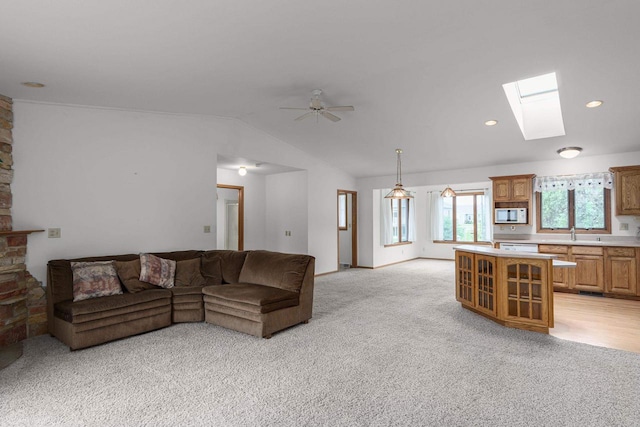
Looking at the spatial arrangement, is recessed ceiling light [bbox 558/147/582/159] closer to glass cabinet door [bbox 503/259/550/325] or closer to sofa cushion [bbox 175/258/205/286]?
glass cabinet door [bbox 503/259/550/325]

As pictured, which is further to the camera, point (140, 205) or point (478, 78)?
point (140, 205)

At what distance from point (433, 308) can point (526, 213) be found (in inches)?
122

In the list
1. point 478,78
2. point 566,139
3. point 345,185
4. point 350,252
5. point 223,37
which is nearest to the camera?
point 223,37

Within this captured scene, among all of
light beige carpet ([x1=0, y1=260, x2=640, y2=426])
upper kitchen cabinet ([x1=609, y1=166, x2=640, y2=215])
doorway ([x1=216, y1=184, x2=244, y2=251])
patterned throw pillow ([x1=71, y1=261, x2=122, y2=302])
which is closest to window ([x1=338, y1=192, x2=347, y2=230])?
doorway ([x1=216, y1=184, x2=244, y2=251])

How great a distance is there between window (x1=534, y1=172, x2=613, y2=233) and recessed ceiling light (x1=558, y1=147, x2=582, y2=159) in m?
0.67

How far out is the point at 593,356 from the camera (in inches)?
127

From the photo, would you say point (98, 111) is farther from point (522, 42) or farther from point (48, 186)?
point (522, 42)

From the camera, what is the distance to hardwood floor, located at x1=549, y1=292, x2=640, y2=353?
3695 mm

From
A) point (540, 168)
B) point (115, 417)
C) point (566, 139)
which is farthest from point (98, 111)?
point (540, 168)

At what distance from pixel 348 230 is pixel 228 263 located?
4678 millimetres

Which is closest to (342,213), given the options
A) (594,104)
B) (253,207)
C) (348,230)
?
(348,230)

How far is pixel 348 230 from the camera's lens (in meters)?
9.10

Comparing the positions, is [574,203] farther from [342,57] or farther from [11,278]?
[11,278]

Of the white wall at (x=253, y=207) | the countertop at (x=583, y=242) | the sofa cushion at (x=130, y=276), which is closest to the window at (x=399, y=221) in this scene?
the countertop at (x=583, y=242)
